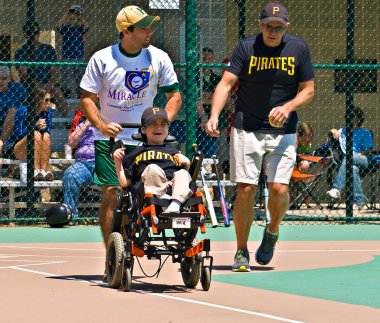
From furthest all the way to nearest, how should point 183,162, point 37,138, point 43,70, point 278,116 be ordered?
1. point 43,70
2. point 37,138
3. point 278,116
4. point 183,162

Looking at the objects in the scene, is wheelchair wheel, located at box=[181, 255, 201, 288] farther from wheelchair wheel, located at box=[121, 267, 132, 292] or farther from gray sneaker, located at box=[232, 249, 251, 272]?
gray sneaker, located at box=[232, 249, 251, 272]

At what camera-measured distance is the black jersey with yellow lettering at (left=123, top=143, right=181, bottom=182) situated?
9.27m

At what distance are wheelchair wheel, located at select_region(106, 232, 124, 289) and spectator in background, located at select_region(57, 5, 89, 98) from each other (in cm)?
882

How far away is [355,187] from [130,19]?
27.2ft

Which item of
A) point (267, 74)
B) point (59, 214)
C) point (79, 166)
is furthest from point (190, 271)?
point (79, 166)

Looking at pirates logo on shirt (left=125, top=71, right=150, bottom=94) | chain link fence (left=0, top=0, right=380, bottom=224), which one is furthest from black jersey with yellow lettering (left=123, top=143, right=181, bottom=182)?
chain link fence (left=0, top=0, right=380, bottom=224)

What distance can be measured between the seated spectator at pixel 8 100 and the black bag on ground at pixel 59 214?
57.6 inches

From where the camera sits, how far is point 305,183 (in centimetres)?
1858

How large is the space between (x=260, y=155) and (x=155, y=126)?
5.05ft

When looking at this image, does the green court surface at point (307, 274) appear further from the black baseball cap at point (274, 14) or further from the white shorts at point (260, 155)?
the black baseball cap at point (274, 14)

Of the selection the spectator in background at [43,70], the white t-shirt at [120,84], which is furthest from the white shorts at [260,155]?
the spectator in background at [43,70]

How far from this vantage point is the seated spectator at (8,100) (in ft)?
53.9

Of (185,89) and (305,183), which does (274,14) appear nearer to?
Result: (185,89)

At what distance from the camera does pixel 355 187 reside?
58.3 ft
